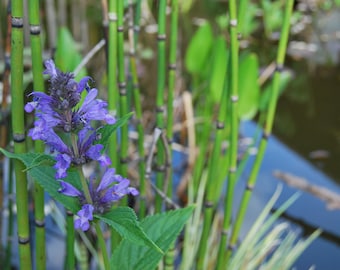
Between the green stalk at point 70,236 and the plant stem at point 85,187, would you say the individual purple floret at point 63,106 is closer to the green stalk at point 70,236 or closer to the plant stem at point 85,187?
the plant stem at point 85,187

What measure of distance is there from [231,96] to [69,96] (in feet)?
1.27

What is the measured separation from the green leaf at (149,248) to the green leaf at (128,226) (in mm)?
111

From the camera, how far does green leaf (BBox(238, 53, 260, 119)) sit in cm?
131

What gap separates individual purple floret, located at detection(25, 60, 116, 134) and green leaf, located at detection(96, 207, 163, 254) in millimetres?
89

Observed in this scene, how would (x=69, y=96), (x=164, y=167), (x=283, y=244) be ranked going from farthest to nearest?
(x=283, y=244) → (x=164, y=167) → (x=69, y=96)

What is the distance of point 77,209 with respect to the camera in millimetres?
574

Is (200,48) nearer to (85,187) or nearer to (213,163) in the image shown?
(213,163)

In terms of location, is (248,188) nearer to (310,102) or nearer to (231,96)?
(231,96)

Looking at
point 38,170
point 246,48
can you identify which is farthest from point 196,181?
point 246,48

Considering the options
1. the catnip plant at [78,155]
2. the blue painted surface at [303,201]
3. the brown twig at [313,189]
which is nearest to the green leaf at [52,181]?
the catnip plant at [78,155]

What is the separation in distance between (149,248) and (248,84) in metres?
0.76

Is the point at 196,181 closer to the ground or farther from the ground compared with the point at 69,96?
closer to the ground

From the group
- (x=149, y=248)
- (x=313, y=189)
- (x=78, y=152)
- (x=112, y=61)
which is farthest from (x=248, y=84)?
(x=78, y=152)

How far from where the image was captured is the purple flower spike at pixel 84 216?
52 cm
